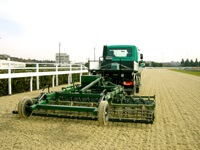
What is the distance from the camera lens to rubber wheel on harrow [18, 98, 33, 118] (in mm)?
5791

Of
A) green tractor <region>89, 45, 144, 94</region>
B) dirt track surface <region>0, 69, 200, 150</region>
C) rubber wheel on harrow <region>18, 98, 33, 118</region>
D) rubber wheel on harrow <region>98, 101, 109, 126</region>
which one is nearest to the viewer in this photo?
dirt track surface <region>0, 69, 200, 150</region>

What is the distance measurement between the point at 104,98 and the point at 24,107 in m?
2.05

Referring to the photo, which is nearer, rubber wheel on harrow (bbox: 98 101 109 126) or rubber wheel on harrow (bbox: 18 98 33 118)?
rubber wheel on harrow (bbox: 98 101 109 126)

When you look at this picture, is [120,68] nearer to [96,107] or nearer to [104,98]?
[104,98]

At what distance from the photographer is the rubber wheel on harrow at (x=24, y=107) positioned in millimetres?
5791

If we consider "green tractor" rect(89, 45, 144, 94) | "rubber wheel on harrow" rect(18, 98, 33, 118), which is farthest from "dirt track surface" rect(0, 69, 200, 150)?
"green tractor" rect(89, 45, 144, 94)

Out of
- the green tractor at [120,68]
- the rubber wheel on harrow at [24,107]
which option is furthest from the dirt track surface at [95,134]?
the green tractor at [120,68]

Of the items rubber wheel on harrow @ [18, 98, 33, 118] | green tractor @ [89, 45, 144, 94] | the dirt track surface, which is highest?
green tractor @ [89, 45, 144, 94]

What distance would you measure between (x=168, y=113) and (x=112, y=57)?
5.83 m

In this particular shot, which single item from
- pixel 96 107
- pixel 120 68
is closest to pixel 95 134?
pixel 96 107

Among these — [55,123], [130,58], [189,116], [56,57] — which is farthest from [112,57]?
[56,57]

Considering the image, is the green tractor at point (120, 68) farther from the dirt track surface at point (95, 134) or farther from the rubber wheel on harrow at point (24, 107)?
the rubber wheel on harrow at point (24, 107)

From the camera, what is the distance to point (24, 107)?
5.86m

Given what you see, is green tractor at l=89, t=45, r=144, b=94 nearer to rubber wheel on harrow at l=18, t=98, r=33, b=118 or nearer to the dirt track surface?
the dirt track surface
